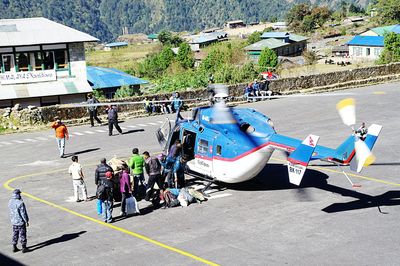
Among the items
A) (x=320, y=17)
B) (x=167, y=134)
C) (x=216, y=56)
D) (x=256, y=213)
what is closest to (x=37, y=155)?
(x=167, y=134)

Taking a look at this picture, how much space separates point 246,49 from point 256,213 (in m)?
94.3

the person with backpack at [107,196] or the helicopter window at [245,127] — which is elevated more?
the helicopter window at [245,127]

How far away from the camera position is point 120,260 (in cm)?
1403

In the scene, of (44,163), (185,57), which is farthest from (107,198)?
(185,57)

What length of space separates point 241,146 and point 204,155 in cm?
172

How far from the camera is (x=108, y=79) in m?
55.0

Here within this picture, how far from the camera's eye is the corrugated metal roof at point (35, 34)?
4028cm

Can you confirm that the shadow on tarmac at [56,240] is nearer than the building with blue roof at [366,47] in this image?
Yes

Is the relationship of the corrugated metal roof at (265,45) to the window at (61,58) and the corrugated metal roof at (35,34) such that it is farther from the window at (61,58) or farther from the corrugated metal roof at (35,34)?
the window at (61,58)

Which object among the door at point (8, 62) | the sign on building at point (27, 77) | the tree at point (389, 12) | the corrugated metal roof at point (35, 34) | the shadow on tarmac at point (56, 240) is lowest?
the shadow on tarmac at point (56, 240)

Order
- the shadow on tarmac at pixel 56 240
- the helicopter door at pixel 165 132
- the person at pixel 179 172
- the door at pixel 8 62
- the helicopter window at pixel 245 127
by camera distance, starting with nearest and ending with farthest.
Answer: the shadow on tarmac at pixel 56 240
the helicopter window at pixel 245 127
the person at pixel 179 172
the helicopter door at pixel 165 132
the door at pixel 8 62

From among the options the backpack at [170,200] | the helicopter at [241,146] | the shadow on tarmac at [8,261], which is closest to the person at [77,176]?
the backpack at [170,200]

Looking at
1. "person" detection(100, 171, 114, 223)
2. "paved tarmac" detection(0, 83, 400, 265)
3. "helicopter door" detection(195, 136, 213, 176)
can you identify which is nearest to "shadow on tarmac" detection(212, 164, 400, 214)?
"paved tarmac" detection(0, 83, 400, 265)

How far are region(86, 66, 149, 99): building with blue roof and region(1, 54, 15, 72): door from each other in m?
10.9
